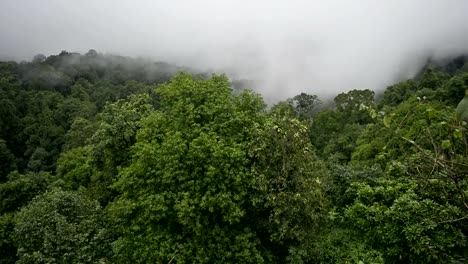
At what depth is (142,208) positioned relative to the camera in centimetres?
1129

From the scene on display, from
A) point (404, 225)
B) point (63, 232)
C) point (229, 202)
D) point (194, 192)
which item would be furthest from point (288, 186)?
point (63, 232)

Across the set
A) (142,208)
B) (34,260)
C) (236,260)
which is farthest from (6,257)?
(236,260)

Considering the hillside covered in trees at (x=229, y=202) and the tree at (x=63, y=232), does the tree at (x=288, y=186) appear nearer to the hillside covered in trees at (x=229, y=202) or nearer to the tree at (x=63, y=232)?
the hillside covered in trees at (x=229, y=202)

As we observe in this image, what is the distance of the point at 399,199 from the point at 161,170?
21.3 ft

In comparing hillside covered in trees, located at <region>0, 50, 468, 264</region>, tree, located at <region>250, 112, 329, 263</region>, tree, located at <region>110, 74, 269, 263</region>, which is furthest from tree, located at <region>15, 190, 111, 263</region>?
tree, located at <region>250, 112, 329, 263</region>

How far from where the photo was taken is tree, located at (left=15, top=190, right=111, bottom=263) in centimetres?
1146

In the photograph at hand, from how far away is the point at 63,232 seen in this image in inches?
468

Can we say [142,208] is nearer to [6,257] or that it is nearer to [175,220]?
[175,220]

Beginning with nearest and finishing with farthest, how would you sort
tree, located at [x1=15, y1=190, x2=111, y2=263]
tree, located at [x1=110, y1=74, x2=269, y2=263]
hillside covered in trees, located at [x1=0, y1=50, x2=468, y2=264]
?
hillside covered in trees, located at [x1=0, y1=50, x2=468, y2=264], tree, located at [x1=110, y1=74, x2=269, y2=263], tree, located at [x1=15, y1=190, x2=111, y2=263]

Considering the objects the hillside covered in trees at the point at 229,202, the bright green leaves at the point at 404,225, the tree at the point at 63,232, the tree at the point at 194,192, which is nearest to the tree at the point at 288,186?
the hillside covered in trees at the point at 229,202

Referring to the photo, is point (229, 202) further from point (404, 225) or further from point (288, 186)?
point (404, 225)

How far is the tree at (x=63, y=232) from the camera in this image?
1146 centimetres

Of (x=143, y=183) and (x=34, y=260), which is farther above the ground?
(x=143, y=183)

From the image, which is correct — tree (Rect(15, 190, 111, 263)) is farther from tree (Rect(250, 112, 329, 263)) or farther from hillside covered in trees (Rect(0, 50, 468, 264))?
tree (Rect(250, 112, 329, 263))
